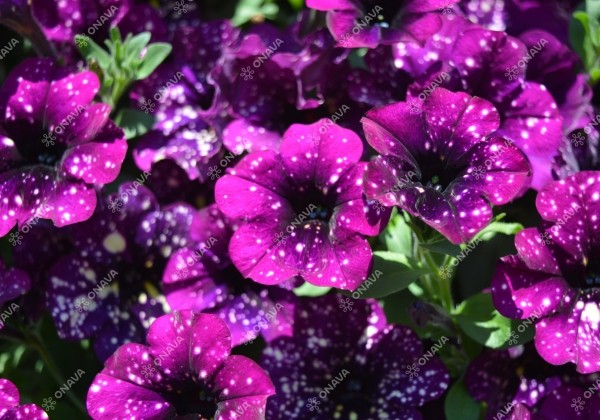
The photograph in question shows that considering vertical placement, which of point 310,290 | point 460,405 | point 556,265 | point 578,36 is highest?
point 578,36

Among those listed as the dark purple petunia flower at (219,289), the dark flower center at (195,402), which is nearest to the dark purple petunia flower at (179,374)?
the dark flower center at (195,402)

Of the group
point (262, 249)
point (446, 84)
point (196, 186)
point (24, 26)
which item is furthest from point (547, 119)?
point (24, 26)

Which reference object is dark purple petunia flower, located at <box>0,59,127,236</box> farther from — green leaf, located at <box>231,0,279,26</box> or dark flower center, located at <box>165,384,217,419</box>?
green leaf, located at <box>231,0,279,26</box>

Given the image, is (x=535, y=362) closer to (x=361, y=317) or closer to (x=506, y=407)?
(x=506, y=407)

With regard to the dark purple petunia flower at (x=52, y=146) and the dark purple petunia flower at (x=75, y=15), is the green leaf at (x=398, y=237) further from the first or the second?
the dark purple petunia flower at (x=75, y=15)

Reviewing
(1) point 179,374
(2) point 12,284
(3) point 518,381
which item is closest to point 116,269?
(2) point 12,284

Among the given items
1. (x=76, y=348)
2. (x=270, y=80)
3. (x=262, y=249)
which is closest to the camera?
(x=262, y=249)

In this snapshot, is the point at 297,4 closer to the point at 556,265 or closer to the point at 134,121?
the point at 134,121
